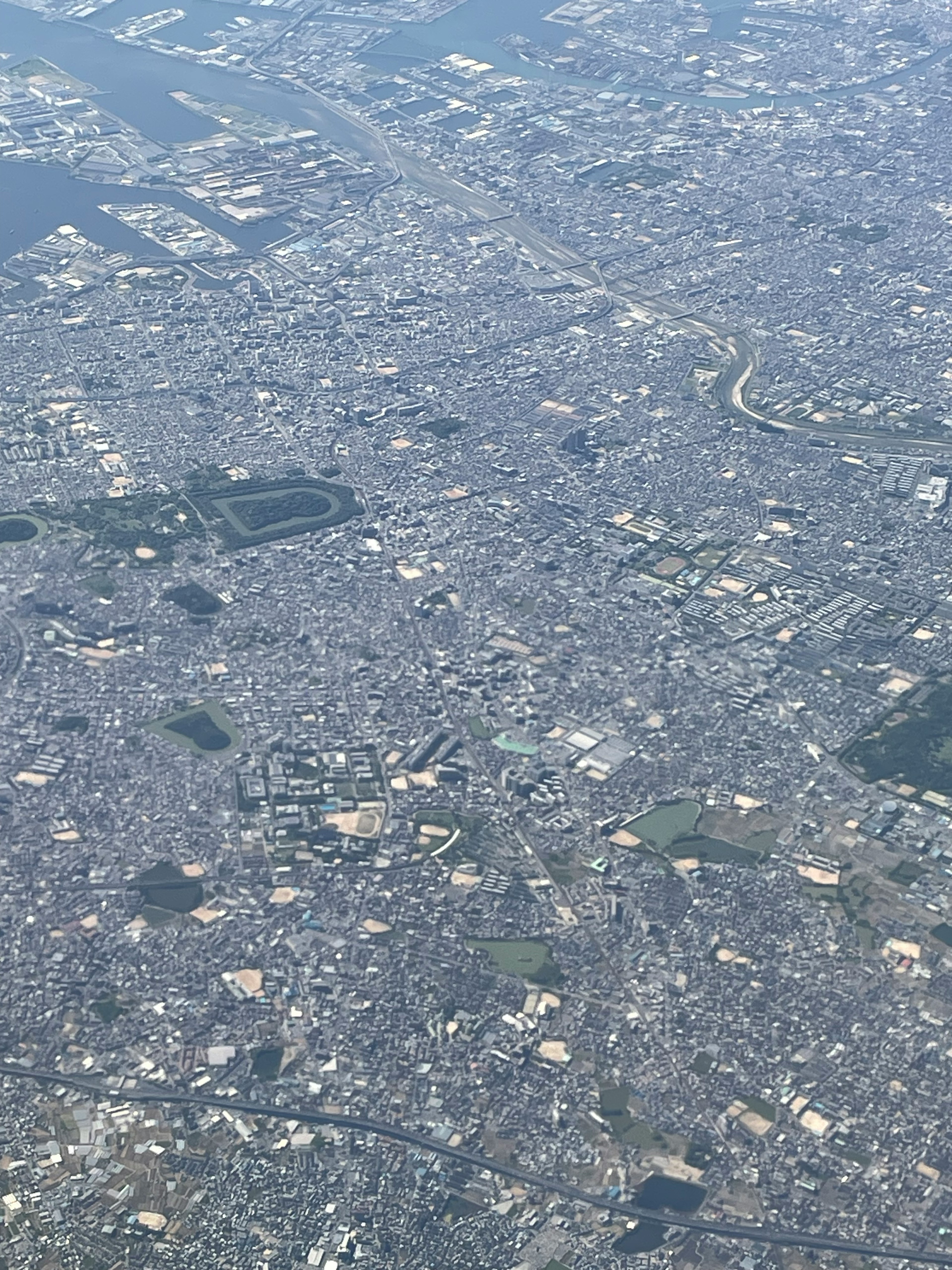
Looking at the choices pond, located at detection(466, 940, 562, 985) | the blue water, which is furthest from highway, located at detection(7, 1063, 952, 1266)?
the blue water

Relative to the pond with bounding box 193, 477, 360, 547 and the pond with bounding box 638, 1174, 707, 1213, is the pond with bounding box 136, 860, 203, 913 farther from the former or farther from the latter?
the pond with bounding box 193, 477, 360, 547

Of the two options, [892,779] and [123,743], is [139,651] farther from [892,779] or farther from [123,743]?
[892,779]

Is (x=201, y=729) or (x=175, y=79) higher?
(x=201, y=729)

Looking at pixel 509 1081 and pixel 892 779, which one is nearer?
pixel 509 1081

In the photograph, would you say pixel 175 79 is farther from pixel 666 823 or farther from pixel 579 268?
pixel 666 823

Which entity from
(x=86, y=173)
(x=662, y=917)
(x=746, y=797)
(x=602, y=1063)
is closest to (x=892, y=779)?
(x=746, y=797)

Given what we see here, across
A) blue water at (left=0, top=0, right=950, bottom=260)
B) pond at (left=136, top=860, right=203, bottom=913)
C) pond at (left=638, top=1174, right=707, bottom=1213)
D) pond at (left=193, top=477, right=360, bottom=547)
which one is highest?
pond at (left=136, top=860, right=203, bottom=913)

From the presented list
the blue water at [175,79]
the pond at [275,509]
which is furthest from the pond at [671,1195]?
the blue water at [175,79]

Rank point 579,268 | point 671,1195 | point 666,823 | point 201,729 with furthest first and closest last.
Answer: point 579,268, point 201,729, point 666,823, point 671,1195

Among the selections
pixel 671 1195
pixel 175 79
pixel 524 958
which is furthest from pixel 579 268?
pixel 671 1195
